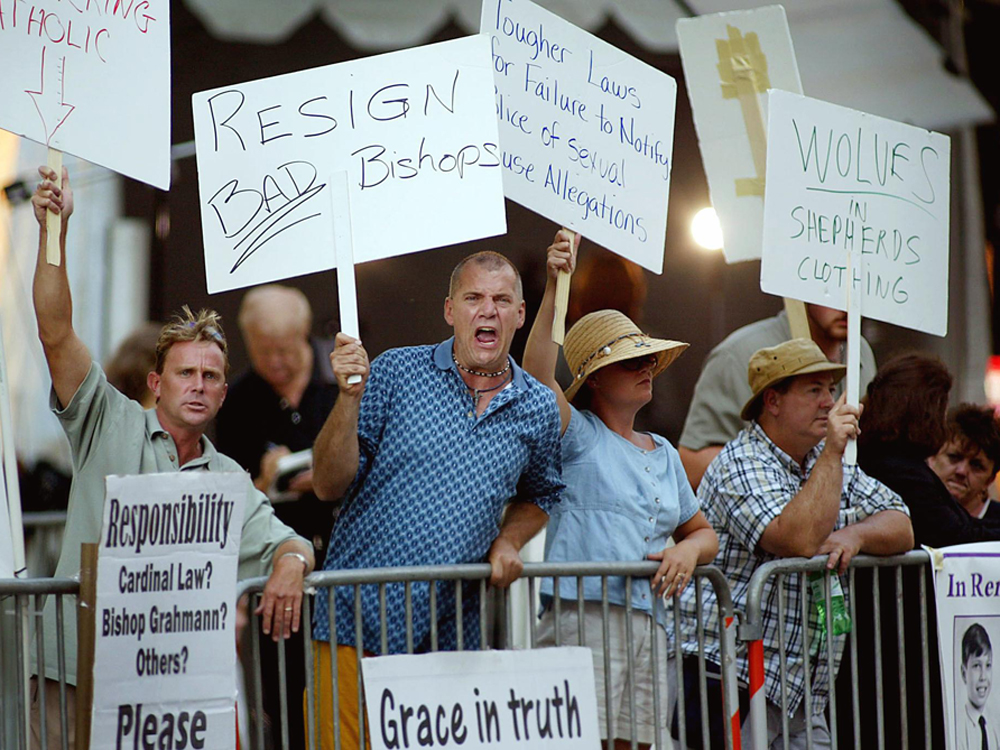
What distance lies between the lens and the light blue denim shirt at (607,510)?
4.05m

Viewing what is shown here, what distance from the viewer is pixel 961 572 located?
4.51 meters

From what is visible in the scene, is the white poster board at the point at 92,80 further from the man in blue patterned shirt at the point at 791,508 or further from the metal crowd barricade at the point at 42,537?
the metal crowd barricade at the point at 42,537

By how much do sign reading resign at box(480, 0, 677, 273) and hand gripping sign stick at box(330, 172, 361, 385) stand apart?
2.07 feet

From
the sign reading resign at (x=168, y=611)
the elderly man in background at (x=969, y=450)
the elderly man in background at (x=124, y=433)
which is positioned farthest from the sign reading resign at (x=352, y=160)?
the elderly man in background at (x=969, y=450)

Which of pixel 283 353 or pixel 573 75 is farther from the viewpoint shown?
pixel 283 353

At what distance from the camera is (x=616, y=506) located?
4094 millimetres

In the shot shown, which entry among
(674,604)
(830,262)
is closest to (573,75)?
(830,262)

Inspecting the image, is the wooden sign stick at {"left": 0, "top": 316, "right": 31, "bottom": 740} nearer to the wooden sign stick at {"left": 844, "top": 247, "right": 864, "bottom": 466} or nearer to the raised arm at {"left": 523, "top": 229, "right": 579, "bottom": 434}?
the raised arm at {"left": 523, "top": 229, "right": 579, "bottom": 434}

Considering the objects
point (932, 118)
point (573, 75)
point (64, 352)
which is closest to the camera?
point (64, 352)

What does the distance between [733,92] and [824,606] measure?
1.94m

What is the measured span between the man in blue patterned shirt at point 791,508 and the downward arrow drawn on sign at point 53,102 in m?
2.24

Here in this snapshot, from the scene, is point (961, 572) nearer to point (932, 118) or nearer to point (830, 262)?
point (830, 262)

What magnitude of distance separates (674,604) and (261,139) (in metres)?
1.75

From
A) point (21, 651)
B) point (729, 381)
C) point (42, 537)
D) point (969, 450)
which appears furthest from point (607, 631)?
point (42, 537)
